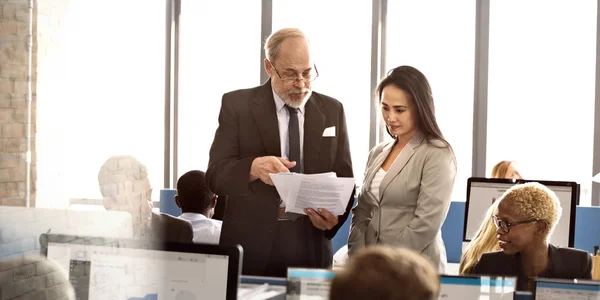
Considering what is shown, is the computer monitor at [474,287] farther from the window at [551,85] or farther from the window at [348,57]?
the window at [348,57]

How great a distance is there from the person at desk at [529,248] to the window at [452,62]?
397 cm

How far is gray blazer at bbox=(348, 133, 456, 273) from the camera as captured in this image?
2.71m

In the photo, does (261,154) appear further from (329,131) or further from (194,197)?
(194,197)

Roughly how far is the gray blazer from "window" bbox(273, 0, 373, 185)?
4.20 meters

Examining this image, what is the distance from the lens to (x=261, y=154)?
9.42 feet

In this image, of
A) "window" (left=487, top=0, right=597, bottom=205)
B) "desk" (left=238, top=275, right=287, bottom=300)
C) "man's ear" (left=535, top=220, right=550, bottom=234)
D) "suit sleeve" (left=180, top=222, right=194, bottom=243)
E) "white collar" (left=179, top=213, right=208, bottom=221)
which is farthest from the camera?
"window" (left=487, top=0, right=597, bottom=205)

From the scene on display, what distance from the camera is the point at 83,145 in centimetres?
254

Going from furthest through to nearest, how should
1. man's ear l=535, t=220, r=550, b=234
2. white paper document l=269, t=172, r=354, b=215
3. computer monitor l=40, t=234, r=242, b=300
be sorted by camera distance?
man's ear l=535, t=220, r=550, b=234 → white paper document l=269, t=172, r=354, b=215 → computer monitor l=40, t=234, r=242, b=300

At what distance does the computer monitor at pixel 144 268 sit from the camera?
159 cm

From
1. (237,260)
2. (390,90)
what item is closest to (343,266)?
(237,260)

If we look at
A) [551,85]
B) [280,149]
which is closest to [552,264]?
[280,149]

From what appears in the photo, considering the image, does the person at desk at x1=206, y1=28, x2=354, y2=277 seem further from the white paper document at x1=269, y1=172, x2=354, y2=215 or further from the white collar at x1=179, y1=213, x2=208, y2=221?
the white collar at x1=179, y1=213, x2=208, y2=221

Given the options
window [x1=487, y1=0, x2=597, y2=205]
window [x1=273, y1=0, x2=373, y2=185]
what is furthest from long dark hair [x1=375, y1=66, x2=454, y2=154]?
window [x1=273, y1=0, x2=373, y2=185]

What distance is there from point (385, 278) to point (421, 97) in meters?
2.07
